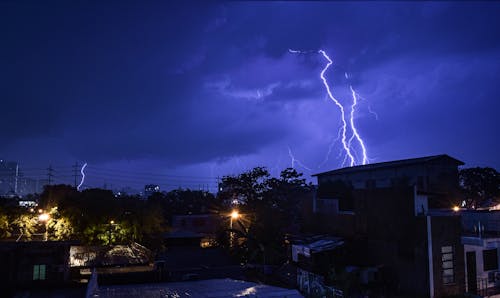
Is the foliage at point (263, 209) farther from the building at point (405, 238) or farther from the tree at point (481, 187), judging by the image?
the tree at point (481, 187)

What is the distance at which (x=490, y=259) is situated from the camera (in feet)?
62.4

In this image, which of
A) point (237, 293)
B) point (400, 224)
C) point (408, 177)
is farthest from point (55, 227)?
point (408, 177)

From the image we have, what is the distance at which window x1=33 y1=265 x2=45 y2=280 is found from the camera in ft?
53.9

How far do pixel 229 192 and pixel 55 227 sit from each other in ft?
48.7

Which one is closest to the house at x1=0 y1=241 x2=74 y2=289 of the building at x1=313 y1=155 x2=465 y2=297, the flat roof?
the flat roof

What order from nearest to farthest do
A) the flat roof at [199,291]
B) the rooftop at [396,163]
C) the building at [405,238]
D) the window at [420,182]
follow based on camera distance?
the flat roof at [199,291] → the building at [405,238] → the window at [420,182] → the rooftop at [396,163]

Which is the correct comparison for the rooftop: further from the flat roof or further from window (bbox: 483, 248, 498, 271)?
the flat roof

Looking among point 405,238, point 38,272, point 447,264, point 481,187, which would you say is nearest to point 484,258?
point 447,264

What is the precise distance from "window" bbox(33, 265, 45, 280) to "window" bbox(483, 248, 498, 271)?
20.4 m

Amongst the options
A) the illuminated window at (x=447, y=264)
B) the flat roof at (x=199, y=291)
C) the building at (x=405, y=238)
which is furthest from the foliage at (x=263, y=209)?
the flat roof at (x=199, y=291)

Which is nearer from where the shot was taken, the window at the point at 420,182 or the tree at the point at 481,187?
the tree at the point at 481,187

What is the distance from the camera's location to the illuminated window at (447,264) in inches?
688

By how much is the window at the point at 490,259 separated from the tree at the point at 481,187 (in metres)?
17.2

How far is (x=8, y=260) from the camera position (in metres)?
16.0
